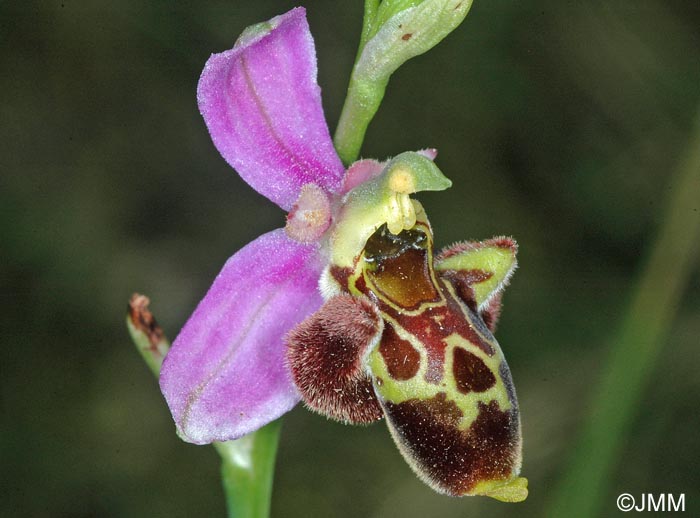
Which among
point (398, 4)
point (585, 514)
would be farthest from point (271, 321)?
point (585, 514)

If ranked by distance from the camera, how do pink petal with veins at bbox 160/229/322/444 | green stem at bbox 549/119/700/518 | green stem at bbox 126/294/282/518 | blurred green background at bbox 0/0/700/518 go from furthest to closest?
blurred green background at bbox 0/0/700/518, green stem at bbox 549/119/700/518, green stem at bbox 126/294/282/518, pink petal with veins at bbox 160/229/322/444

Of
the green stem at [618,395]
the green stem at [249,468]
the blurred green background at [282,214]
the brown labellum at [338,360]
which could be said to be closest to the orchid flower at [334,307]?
the brown labellum at [338,360]

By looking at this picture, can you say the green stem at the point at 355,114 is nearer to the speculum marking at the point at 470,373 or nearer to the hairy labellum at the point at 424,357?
the hairy labellum at the point at 424,357

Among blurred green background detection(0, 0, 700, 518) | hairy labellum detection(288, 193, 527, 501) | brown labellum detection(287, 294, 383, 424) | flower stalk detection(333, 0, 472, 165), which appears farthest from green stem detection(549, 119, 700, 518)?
flower stalk detection(333, 0, 472, 165)

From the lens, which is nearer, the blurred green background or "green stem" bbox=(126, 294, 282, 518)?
"green stem" bbox=(126, 294, 282, 518)

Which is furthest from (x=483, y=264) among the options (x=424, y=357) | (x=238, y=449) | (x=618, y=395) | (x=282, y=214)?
(x=282, y=214)

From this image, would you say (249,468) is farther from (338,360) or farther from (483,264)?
(483,264)

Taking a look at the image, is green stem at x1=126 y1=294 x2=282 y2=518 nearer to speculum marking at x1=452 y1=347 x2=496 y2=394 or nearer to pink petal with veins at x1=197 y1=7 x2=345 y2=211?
pink petal with veins at x1=197 y1=7 x2=345 y2=211
